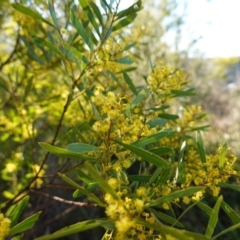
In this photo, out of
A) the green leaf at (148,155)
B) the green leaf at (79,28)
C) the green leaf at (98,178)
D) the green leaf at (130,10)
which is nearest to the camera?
the green leaf at (98,178)

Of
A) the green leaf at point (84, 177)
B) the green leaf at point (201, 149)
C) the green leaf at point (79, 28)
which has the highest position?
the green leaf at point (79, 28)

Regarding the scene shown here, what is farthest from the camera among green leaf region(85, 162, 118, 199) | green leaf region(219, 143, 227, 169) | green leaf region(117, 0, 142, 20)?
green leaf region(117, 0, 142, 20)

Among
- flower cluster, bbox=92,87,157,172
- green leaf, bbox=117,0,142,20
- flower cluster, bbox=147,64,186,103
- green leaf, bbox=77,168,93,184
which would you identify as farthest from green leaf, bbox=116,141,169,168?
green leaf, bbox=117,0,142,20

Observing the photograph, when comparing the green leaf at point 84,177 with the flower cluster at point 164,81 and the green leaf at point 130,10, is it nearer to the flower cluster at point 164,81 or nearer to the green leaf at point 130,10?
the flower cluster at point 164,81

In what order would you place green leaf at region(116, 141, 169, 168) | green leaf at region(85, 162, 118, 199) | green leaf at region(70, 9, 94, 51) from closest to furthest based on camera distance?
green leaf at region(85, 162, 118, 199)
green leaf at region(116, 141, 169, 168)
green leaf at region(70, 9, 94, 51)

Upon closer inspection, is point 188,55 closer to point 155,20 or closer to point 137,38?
point 155,20

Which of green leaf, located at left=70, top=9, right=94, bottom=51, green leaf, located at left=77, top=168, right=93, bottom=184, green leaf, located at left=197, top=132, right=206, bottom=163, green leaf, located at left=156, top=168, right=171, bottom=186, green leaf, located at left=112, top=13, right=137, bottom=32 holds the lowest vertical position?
green leaf, located at left=77, top=168, right=93, bottom=184

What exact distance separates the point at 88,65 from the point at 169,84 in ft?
0.93

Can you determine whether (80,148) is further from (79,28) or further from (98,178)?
(79,28)

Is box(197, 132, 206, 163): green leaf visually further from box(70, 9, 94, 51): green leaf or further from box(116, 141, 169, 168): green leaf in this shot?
box(70, 9, 94, 51): green leaf

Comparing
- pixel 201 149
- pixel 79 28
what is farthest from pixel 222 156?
pixel 79 28

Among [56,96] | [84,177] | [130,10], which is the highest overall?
[130,10]

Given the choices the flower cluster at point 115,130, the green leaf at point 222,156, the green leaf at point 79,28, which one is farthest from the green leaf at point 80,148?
the green leaf at point 79,28

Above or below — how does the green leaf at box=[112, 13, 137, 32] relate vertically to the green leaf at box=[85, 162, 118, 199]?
above
